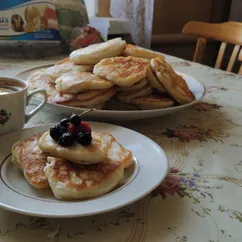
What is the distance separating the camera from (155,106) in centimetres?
86

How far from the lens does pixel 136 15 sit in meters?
2.12

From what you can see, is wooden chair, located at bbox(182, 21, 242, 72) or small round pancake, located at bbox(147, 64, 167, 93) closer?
small round pancake, located at bbox(147, 64, 167, 93)

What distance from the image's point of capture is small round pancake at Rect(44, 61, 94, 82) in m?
0.96

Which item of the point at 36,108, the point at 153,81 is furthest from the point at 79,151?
the point at 153,81

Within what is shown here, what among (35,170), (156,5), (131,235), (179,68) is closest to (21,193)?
(35,170)

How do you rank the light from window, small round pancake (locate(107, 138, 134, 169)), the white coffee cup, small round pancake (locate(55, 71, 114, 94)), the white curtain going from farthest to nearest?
→ the light from window
the white curtain
small round pancake (locate(55, 71, 114, 94))
the white coffee cup
small round pancake (locate(107, 138, 134, 169))

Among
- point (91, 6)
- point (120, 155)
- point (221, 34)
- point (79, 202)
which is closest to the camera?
point (79, 202)

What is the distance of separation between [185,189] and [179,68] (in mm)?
893

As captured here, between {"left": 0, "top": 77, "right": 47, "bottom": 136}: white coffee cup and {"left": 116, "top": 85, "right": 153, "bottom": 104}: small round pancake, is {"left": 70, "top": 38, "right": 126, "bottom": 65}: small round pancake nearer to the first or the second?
{"left": 116, "top": 85, "right": 153, "bottom": 104}: small round pancake

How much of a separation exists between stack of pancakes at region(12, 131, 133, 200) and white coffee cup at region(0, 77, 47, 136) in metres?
0.11

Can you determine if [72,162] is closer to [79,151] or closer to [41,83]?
[79,151]

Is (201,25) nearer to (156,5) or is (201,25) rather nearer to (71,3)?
(71,3)

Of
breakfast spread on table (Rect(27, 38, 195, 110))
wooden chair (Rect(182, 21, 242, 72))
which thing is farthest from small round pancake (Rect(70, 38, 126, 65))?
wooden chair (Rect(182, 21, 242, 72))

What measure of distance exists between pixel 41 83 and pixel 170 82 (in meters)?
0.32
